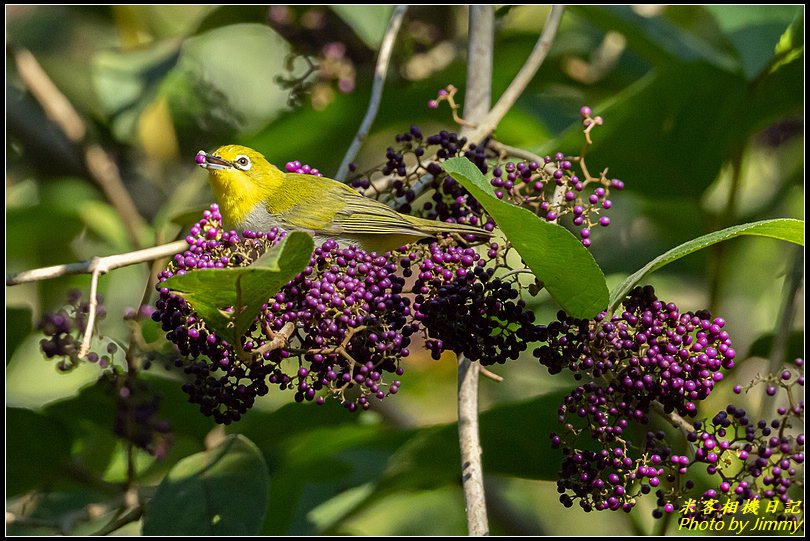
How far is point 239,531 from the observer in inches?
95.3

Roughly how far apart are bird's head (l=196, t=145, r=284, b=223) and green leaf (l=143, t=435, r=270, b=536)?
2.85 feet

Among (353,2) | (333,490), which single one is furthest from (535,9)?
(333,490)

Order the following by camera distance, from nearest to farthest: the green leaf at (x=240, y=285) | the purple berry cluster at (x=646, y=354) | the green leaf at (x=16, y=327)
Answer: the green leaf at (x=240, y=285) < the purple berry cluster at (x=646, y=354) < the green leaf at (x=16, y=327)

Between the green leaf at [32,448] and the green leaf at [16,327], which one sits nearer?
the green leaf at [32,448]

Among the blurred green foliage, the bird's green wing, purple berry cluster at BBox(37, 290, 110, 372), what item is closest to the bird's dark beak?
the bird's green wing

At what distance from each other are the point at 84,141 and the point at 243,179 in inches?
51.6

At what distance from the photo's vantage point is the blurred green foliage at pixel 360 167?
9.75 ft

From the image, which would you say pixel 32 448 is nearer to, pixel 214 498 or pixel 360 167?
pixel 214 498

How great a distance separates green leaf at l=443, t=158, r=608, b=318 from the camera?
178 cm

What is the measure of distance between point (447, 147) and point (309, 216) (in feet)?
2.13

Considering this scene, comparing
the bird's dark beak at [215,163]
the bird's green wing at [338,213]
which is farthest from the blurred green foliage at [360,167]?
the bird's green wing at [338,213]

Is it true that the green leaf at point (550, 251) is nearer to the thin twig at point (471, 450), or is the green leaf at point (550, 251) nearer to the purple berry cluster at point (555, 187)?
the purple berry cluster at point (555, 187)

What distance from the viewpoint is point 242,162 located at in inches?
122

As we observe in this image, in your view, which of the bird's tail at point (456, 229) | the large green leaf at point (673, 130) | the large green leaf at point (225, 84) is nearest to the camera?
the bird's tail at point (456, 229)
